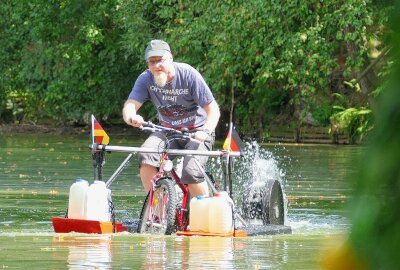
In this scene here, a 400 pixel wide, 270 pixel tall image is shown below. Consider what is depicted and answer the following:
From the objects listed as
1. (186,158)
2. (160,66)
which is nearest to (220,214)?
(186,158)

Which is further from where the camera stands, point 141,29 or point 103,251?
point 141,29

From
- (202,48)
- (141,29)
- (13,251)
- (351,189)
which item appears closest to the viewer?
(351,189)

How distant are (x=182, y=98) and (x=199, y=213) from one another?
1130 mm

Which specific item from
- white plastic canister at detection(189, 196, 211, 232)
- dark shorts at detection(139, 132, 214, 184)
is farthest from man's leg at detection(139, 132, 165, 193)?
white plastic canister at detection(189, 196, 211, 232)

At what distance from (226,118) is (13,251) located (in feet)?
135

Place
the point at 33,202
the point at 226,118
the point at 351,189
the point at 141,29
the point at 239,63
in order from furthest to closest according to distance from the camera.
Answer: the point at 226,118 < the point at 141,29 < the point at 239,63 < the point at 33,202 < the point at 351,189

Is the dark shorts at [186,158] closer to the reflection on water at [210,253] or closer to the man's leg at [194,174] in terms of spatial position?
the man's leg at [194,174]

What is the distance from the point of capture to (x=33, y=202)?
52.3 feet

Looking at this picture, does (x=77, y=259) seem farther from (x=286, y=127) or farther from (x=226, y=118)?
(x=226, y=118)

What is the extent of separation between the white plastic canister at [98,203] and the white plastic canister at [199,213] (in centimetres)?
86

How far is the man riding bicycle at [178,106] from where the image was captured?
1109 centimetres

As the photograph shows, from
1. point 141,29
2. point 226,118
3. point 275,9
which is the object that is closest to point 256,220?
point 275,9

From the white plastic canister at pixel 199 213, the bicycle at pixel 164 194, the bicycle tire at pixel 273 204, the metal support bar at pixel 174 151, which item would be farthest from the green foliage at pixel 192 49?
the white plastic canister at pixel 199 213

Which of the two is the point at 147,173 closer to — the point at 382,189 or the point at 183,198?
the point at 183,198
